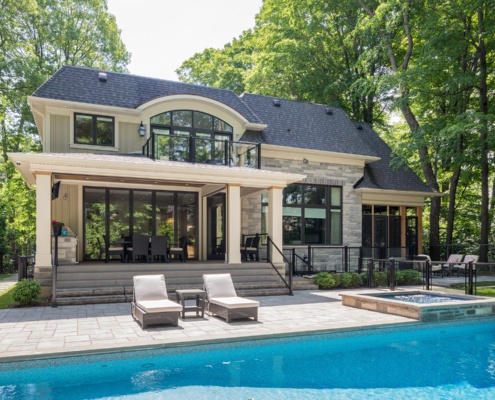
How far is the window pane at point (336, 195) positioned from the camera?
1938 centimetres

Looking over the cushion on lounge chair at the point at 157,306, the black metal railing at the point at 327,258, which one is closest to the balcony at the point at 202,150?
the black metal railing at the point at 327,258

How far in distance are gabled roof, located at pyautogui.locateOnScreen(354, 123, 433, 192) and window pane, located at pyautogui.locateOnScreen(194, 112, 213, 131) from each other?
7.33 meters

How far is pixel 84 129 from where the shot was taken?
51.5 feet

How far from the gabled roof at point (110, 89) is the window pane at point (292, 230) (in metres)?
4.43

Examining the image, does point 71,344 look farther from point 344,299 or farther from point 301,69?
point 301,69

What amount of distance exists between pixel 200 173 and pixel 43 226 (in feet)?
15.8

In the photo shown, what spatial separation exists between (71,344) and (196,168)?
24.9 feet

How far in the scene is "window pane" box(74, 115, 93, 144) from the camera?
1557 cm

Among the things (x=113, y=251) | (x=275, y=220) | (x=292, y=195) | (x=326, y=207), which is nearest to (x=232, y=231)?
(x=275, y=220)

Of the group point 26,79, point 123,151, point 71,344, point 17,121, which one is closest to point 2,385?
point 71,344

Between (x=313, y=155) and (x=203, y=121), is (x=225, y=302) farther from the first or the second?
(x=313, y=155)

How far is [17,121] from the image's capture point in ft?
95.0

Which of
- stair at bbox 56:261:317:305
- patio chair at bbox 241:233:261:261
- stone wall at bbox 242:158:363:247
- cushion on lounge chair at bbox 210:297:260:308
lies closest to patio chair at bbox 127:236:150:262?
stair at bbox 56:261:317:305

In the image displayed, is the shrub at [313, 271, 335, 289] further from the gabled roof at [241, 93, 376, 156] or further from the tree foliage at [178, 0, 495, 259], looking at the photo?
the tree foliage at [178, 0, 495, 259]
